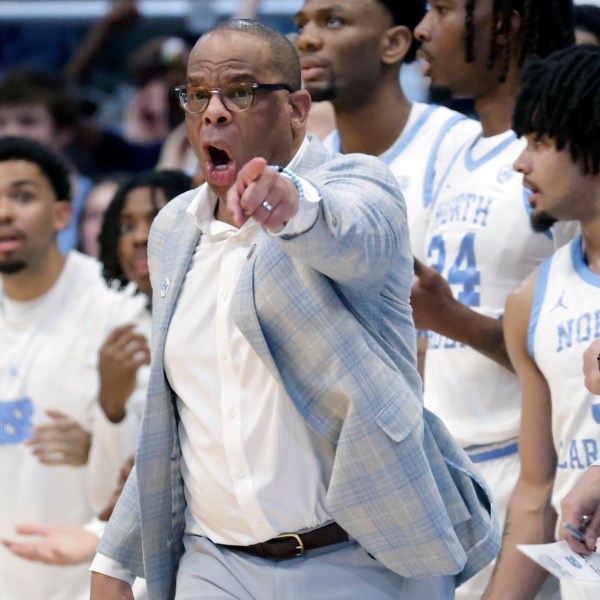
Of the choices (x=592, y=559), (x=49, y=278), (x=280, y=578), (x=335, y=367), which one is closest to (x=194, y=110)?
(x=335, y=367)

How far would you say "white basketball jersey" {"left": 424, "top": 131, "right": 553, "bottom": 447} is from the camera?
416 centimetres

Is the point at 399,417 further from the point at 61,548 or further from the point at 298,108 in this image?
the point at 61,548

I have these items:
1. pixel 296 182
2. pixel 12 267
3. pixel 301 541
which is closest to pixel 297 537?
pixel 301 541

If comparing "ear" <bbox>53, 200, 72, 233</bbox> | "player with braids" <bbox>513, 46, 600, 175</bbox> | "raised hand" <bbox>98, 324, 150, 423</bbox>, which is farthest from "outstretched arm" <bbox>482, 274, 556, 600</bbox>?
"ear" <bbox>53, 200, 72, 233</bbox>

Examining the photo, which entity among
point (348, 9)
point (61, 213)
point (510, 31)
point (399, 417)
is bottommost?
point (399, 417)

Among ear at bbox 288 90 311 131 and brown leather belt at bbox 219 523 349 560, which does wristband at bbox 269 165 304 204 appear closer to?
ear at bbox 288 90 311 131

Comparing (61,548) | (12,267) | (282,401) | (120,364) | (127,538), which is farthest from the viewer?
(12,267)

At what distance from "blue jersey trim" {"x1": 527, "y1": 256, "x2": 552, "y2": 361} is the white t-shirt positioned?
7.11ft

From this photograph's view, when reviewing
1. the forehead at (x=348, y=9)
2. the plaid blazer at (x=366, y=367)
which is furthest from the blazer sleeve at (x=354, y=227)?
the forehead at (x=348, y=9)

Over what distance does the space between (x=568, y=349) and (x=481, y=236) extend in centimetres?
63

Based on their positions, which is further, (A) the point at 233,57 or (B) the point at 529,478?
(B) the point at 529,478

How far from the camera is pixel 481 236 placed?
4180 millimetres

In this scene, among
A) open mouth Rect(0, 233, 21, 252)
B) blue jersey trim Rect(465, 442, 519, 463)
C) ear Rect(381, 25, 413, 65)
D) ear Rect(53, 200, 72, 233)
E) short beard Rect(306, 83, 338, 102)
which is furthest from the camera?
ear Rect(53, 200, 72, 233)

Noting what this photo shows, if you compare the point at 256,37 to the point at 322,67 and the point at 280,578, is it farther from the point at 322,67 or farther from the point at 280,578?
the point at 322,67
